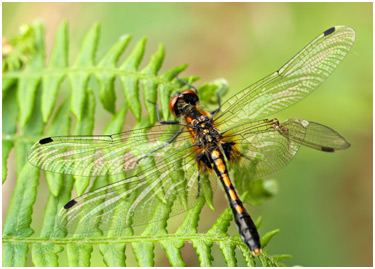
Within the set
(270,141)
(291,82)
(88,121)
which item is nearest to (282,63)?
(291,82)

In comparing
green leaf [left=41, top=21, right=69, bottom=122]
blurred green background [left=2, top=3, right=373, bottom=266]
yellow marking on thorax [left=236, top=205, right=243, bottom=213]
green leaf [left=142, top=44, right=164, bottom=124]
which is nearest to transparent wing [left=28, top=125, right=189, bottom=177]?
green leaf [left=142, top=44, right=164, bottom=124]

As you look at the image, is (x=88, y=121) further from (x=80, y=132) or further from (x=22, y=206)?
(x=22, y=206)

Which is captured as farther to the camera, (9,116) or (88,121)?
(9,116)

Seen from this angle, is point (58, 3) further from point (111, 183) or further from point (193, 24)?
point (111, 183)

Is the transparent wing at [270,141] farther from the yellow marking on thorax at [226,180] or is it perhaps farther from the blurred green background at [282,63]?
the blurred green background at [282,63]

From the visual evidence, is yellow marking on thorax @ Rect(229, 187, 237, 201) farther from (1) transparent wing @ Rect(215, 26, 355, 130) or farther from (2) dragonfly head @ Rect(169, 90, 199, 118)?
(2) dragonfly head @ Rect(169, 90, 199, 118)

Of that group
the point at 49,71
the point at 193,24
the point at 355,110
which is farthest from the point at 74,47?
the point at 355,110
